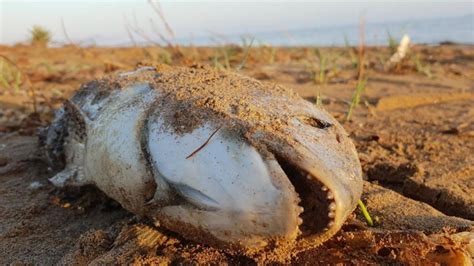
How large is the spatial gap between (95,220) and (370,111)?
236 cm

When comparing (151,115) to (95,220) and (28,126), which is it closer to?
(95,220)

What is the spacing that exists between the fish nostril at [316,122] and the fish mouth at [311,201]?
226 mm

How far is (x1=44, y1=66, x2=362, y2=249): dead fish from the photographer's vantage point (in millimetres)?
1318

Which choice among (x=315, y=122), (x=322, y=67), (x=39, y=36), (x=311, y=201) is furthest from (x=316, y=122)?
(x=39, y=36)

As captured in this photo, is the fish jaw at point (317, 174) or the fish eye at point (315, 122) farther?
the fish eye at point (315, 122)

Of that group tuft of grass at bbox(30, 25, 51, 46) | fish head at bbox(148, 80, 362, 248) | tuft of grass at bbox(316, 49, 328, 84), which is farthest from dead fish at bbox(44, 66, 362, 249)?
tuft of grass at bbox(30, 25, 51, 46)

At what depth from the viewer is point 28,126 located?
3.64 m

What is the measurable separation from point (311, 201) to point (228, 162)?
0.85 feet

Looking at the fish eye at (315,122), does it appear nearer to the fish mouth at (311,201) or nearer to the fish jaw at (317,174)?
the fish jaw at (317,174)

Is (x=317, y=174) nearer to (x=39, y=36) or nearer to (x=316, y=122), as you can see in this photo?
(x=316, y=122)

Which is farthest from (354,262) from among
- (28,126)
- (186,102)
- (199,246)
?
(28,126)

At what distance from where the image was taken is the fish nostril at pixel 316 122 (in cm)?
154

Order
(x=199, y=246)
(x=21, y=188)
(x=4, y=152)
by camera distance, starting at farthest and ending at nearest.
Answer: (x=4, y=152)
(x=21, y=188)
(x=199, y=246)

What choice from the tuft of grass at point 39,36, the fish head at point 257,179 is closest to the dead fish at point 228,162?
the fish head at point 257,179
